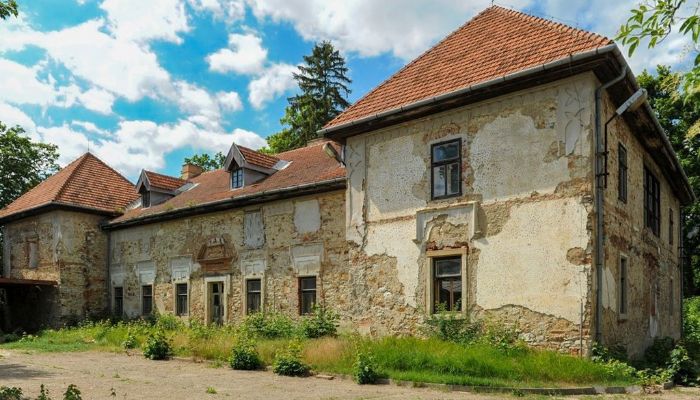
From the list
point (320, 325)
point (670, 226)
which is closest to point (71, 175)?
point (320, 325)

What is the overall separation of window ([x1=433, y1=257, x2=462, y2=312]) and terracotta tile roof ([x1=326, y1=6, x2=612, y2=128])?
3.80 metres

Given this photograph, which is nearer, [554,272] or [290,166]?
[554,272]

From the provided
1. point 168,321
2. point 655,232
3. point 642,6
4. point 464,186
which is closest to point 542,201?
point 464,186

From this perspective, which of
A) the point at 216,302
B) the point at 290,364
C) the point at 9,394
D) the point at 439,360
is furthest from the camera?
the point at 216,302

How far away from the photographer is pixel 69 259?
23078mm

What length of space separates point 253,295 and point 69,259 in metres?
9.18

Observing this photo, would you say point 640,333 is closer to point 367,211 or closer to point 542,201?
point 542,201

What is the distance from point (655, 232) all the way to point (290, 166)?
11.9 meters

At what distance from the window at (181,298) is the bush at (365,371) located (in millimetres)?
11768

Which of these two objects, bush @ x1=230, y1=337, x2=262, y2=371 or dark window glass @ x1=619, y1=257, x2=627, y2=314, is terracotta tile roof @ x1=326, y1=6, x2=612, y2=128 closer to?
dark window glass @ x1=619, y1=257, x2=627, y2=314

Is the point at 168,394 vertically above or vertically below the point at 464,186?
below

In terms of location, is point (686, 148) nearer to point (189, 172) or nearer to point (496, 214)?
point (496, 214)

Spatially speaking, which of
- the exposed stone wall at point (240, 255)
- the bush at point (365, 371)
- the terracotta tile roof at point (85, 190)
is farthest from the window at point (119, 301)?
the bush at point (365, 371)

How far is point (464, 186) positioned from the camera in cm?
1295
